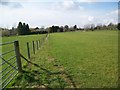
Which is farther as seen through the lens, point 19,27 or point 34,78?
point 19,27

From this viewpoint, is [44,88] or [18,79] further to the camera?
[18,79]

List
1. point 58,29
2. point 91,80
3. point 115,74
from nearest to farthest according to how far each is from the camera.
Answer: point 91,80
point 115,74
point 58,29

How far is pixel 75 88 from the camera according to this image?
203 inches

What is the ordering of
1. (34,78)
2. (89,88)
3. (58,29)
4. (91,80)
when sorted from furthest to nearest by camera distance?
(58,29) < (34,78) < (91,80) < (89,88)

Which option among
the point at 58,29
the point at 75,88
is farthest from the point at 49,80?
the point at 58,29

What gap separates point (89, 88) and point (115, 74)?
2.09 meters

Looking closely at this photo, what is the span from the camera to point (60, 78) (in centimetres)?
625

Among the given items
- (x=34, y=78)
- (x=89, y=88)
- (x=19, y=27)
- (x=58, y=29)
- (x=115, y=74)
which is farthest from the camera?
(x=58, y=29)

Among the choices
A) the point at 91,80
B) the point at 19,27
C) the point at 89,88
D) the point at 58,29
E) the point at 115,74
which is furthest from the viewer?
the point at 58,29

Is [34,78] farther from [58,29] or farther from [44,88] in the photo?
[58,29]

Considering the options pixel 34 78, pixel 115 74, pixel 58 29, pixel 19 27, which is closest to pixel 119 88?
pixel 115 74

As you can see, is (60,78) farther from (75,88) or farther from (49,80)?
(75,88)

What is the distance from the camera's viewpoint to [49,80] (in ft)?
19.7

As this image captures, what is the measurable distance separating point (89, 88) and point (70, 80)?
0.98 m
